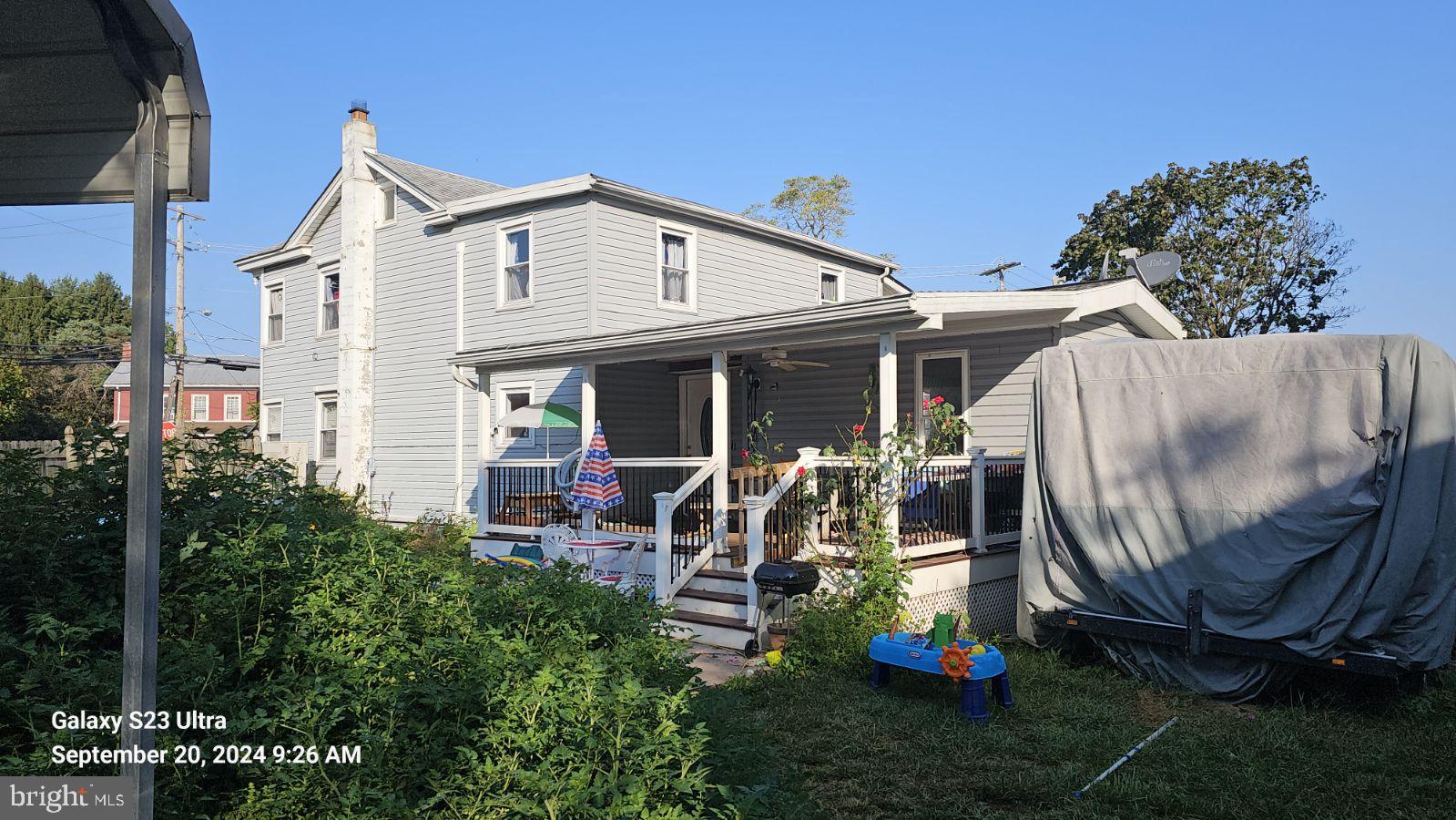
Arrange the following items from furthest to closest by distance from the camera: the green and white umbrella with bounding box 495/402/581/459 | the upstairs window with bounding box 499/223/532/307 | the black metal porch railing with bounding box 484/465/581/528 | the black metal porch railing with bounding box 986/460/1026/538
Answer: the upstairs window with bounding box 499/223/532/307 < the green and white umbrella with bounding box 495/402/581/459 < the black metal porch railing with bounding box 484/465/581/528 < the black metal porch railing with bounding box 986/460/1026/538

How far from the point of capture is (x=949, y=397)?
11953mm

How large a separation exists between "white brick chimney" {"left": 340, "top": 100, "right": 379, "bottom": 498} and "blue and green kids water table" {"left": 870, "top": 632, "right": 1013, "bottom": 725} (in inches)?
521

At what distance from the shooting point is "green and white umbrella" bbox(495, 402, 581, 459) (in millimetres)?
13641

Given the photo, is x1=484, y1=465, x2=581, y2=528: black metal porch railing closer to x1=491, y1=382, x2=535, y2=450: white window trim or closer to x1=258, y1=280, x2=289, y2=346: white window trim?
x1=491, y1=382, x2=535, y2=450: white window trim

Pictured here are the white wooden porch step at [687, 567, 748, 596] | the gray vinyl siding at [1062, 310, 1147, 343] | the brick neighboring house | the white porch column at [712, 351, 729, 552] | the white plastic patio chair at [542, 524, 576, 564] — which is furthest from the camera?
the brick neighboring house

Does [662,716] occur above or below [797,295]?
below

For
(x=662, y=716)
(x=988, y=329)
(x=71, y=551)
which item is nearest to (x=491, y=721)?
(x=662, y=716)

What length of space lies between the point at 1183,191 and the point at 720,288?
58.8 feet

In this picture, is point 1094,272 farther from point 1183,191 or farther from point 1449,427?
point 1449,427

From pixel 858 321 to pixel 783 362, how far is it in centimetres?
299

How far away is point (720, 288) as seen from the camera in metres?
16.5

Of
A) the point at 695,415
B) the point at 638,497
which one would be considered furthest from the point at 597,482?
the point at 695,415

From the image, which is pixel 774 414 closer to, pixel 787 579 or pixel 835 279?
pixel 787 579

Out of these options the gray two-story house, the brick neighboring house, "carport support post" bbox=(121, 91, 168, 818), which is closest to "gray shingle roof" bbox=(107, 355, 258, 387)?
the brick neighboring house
